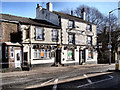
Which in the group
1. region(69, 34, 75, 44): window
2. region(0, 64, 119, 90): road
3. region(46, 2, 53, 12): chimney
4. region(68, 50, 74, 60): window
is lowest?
region(0, 64, 119, 90): road

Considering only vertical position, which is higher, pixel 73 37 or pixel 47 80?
pixel 73 37

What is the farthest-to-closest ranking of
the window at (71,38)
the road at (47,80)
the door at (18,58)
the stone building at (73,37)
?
the window at (71,38), the stone building at (73,37), the door at (18,58), the road at (47,80)

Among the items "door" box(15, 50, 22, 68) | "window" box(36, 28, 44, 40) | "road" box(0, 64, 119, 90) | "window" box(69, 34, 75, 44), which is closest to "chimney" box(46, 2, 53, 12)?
"window" box(69, 34, 75, 44)

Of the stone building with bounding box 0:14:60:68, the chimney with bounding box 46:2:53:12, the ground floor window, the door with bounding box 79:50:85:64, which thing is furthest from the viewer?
the door with bounding box 79:50:85:64

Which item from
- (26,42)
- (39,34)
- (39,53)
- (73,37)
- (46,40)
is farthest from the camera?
(73,37)

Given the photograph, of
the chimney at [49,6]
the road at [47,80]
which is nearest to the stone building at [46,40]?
the chimney at [49,6]

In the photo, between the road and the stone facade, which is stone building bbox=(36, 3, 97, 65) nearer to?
the stone facade

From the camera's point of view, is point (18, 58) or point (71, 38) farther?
point (71, 38)

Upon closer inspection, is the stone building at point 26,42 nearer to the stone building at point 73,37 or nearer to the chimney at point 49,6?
the stone building at point 73,37

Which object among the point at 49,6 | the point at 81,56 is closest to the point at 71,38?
the point at 81,56

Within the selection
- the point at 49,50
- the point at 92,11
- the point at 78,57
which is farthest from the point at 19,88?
the point at 92,11

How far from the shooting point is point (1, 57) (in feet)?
53.8

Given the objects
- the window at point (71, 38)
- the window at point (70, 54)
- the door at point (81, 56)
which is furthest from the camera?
the door at point (81, 56)

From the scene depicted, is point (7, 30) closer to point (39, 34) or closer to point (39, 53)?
point (39, 34)
